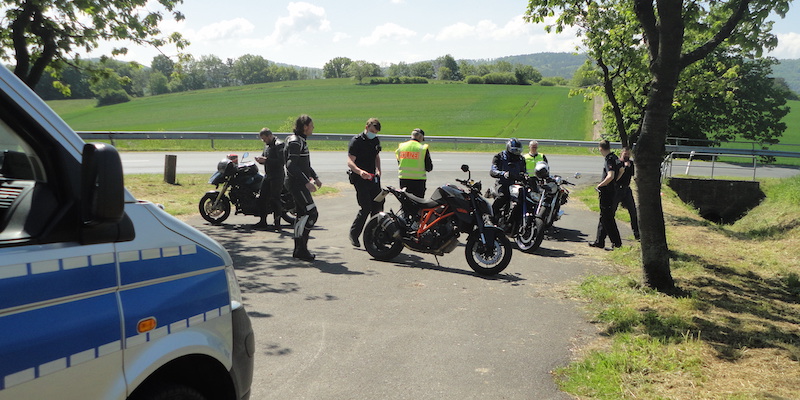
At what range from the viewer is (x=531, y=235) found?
396 inches

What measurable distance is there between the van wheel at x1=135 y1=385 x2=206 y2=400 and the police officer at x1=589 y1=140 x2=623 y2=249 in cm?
885

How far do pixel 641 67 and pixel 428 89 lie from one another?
72291 mm

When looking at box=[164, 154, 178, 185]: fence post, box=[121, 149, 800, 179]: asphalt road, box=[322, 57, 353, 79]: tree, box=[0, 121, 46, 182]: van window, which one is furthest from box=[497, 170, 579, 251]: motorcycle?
box=[322, 57, 353, 79]: tree

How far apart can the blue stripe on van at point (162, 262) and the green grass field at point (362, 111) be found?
116ft

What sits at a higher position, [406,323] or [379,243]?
[379,243]

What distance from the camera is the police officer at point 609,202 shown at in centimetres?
1046

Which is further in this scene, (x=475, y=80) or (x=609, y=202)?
(x=475, y=80)

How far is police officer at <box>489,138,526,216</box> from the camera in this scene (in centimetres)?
1059

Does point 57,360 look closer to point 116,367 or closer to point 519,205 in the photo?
point 116,367

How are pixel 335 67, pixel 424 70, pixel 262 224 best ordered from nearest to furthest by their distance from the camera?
pixel 262 224
pixel 424 70
pixel 335 67

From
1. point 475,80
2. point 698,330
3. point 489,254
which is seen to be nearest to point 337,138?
point 489,254

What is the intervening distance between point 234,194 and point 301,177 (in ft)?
11.7

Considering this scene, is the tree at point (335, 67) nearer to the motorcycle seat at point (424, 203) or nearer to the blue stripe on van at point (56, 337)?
the motorcycle seat at point (424, 203)

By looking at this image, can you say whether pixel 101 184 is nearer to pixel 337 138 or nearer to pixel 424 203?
pixel 424 203
